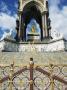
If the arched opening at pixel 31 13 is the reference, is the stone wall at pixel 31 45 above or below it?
below

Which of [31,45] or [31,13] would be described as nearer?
[31,45]

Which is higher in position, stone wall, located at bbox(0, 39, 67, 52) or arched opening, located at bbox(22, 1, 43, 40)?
arched opening, located at bbox(22, 1, 43, 40)

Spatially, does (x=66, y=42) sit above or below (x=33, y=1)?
below

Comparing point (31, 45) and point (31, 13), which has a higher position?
point (31, 13)

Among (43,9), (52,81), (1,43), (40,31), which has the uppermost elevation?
(43,9)

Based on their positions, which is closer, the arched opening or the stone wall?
the stone wall

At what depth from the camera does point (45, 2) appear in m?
41.0

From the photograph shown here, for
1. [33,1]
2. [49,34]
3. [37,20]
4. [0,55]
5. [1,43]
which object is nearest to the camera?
[0,55]

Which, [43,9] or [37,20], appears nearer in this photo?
[43,9]

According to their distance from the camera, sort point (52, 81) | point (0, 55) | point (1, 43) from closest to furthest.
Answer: point (52, 81), point (0, 55), point (1, 43)

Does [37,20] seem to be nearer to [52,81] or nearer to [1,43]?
[1,43]

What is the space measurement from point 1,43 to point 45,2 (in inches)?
550

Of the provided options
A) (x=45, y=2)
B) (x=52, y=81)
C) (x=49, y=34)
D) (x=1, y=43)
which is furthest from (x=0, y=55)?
(x=45, y=2)

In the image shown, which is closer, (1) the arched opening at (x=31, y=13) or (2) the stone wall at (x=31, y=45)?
(2) the stone wall at (x=31, y=45)
